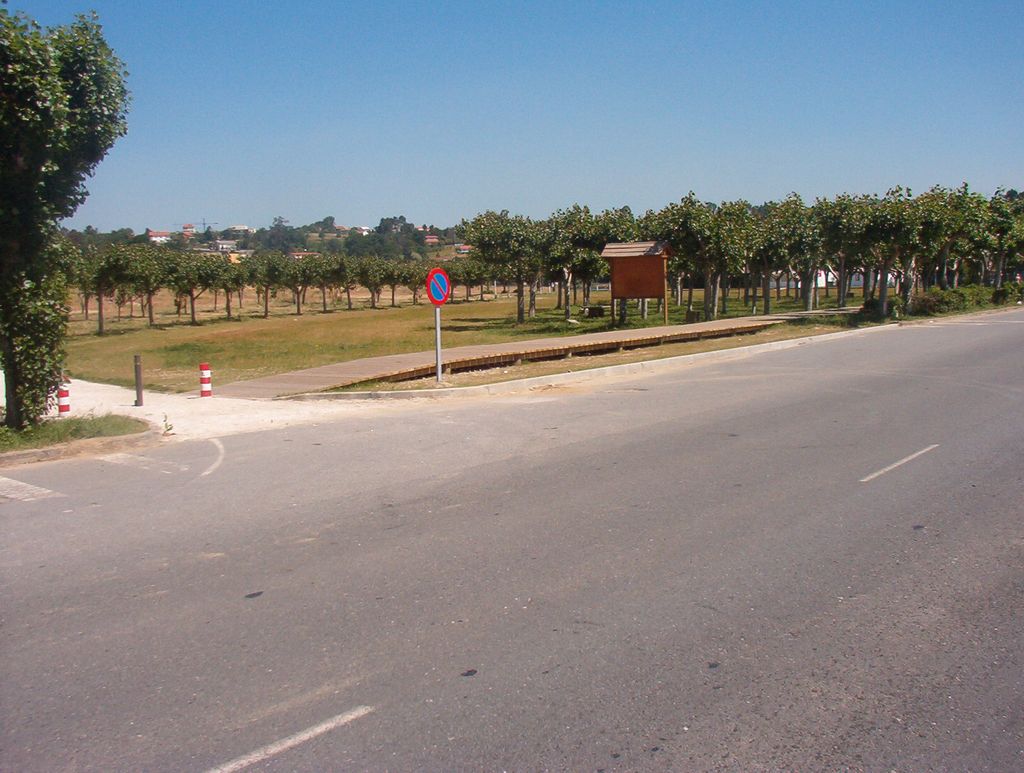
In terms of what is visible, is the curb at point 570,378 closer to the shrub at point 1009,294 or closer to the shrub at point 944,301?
the shrub at point 944,301

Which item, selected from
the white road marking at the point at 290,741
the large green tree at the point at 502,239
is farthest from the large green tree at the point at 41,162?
the large green tree at the point at 502,239

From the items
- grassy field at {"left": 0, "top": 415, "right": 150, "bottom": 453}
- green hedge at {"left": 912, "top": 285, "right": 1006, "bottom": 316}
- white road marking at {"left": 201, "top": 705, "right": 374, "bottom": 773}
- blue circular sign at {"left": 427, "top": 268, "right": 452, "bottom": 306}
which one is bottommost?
white road marking at {"left": 201, "top": 705, "right": 374, "bottom": 773}

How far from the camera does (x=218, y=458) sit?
11.6 metres

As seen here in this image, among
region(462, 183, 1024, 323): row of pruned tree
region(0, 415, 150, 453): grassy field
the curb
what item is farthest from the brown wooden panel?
region(0, 415, 150, 453): grassy field

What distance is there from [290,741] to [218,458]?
801 centimetres

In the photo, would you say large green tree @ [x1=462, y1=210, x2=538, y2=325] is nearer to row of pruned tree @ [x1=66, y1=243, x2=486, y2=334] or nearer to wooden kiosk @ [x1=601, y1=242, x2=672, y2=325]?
row of pruned tree @ [x1=66, y1=243, x2=486, y2=334]

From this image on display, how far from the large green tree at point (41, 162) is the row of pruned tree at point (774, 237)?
29.0m

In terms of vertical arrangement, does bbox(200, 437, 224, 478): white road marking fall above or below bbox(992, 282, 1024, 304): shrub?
below

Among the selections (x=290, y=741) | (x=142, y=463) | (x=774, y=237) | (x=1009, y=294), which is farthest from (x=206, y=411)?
(x=1009, y=294)

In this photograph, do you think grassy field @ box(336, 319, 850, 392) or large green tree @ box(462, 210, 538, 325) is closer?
grassy field @ box(336, 319, 850, 392)

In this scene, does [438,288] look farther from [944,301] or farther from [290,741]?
[944,301]

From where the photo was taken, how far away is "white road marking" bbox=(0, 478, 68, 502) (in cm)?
949

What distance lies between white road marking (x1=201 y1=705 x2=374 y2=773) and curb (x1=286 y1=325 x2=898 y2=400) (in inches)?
517

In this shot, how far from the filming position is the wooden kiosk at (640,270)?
36656 millimetres
